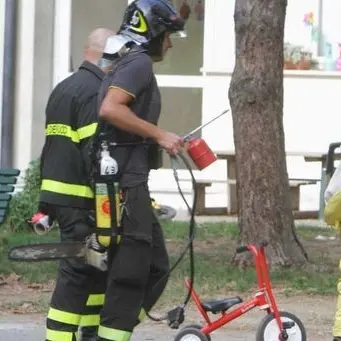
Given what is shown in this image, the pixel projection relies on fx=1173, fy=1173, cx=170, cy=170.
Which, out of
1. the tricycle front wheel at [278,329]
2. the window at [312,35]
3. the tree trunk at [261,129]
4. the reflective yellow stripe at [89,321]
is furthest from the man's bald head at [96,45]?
the window at [312,35]

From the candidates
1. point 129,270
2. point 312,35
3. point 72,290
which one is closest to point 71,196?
point 72,290

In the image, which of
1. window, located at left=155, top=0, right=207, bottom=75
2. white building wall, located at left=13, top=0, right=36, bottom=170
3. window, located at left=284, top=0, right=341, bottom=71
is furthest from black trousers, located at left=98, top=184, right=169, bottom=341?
window, located at left=155, top=0, right=207, bottom=75

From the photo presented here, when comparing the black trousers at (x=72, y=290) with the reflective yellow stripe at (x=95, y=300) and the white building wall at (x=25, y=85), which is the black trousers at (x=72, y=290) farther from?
the white building wall at (x=25, y=85)

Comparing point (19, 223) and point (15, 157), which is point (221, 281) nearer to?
point (19, 223)

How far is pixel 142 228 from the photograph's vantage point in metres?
5.68

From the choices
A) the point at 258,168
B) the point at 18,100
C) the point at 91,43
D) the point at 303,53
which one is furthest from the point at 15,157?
the point at 91,43

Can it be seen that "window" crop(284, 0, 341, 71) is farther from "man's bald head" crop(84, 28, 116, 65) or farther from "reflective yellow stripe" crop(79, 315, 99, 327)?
"reflective yellow stripe" crop(79, 315, 99, 327)

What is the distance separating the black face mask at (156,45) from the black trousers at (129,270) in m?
0.66

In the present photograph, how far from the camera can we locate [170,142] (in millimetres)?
5480

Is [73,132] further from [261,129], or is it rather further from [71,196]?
[261,129]

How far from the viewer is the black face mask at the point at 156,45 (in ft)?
18.9

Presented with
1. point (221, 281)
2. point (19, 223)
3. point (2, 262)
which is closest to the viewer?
point (221, 281)

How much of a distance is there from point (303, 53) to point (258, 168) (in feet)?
15.4

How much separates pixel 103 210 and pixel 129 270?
0.32 m
